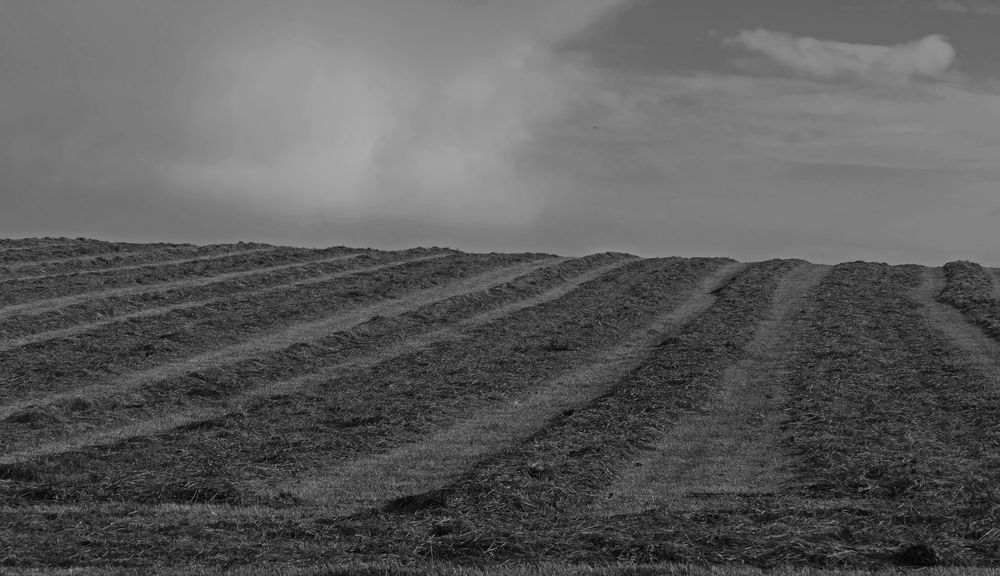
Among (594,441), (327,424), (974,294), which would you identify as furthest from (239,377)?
(974,294)

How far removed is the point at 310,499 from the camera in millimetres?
14609

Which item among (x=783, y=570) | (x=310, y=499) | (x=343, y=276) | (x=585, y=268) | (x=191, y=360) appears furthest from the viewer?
(x=585, y=268)

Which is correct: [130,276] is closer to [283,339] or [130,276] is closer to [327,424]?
[283,339]

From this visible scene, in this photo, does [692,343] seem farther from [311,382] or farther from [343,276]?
[343,276]

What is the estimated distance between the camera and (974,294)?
4012 centimetres

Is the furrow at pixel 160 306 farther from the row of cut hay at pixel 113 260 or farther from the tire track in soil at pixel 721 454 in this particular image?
the tire track in soil at pixel 721 454

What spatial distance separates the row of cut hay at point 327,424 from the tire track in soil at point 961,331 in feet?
33.7

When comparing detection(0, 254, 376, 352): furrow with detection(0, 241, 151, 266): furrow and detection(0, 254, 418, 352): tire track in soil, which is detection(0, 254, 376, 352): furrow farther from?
detection(0, 241, 151, 266): furrow

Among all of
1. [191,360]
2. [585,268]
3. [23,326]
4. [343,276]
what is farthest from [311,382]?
[585,268]

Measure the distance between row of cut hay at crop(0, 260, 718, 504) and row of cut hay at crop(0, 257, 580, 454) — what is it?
53.1 inches

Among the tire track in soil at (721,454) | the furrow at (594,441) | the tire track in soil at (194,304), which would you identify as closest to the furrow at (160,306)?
the tire track in soil at (194,304)

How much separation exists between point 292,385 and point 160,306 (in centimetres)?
1311

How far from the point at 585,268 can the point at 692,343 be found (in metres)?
22.4

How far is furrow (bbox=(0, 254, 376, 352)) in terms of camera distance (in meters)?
29.8
